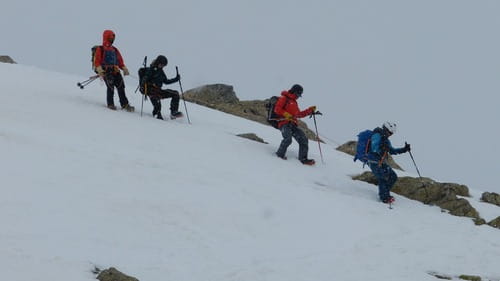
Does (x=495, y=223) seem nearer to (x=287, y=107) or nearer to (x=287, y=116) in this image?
(x=287, y=116)

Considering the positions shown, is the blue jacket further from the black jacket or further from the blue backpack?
the black jacket

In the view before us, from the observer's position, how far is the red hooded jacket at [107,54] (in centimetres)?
2111

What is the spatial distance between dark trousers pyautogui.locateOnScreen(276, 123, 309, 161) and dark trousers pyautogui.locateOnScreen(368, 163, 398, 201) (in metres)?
2.77

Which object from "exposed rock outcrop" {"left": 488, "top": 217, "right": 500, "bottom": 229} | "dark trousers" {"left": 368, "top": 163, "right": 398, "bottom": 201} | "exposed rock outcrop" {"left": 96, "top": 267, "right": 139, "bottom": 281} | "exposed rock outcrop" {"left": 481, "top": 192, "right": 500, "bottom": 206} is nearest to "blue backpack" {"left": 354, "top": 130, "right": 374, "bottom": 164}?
"dark trousers" {"left": 368, "top": 163, "right": 398, "bottom": 201}

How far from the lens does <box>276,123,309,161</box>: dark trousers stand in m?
20.1

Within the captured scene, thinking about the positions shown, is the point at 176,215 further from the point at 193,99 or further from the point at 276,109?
the point at 193,99

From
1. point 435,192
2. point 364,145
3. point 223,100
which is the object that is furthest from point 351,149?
point 364,145

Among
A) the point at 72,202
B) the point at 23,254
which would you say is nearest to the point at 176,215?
the point at 72,202

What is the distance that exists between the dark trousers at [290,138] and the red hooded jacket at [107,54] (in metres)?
5.63

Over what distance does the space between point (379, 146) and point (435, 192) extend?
2.37 m

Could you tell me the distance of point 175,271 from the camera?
1065 cm

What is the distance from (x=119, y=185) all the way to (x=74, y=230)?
2893 mm

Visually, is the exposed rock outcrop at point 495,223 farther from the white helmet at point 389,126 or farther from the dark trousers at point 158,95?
the dark trousers at point 158,95

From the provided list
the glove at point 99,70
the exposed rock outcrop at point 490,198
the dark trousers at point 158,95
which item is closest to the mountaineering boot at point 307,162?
the dark trousers at point 158,95
